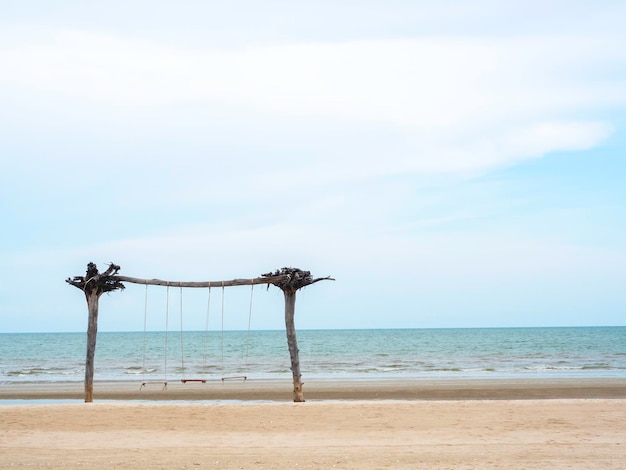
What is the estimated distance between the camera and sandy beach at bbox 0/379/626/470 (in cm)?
939

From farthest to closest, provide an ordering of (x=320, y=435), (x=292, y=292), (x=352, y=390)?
(x=352, y=390) → (x=292, y=292) → (x=320, y=435)

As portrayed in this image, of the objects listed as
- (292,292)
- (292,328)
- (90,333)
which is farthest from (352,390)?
(90,333)

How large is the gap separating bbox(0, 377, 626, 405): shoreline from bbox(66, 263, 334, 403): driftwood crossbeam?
481cm

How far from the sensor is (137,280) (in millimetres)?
14664

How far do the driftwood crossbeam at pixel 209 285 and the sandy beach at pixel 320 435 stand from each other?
1.25m

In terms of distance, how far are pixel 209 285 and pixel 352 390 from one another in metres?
8.21

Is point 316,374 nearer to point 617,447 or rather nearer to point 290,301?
point 290,301

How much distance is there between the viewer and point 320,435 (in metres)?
11.3

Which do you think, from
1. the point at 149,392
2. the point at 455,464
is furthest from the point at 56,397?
the point at 455,464

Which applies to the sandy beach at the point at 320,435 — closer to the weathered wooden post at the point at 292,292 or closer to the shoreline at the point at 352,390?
the weathered wooden post at the point at 292,292

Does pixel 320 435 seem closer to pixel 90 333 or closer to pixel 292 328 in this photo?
pixel 292 328

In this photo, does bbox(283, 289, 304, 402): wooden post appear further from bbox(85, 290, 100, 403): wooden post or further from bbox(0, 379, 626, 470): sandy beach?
bbox(85, 290, 100, 403): wooden post

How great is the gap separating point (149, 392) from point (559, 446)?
45.4ft

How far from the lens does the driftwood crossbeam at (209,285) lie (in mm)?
13781
